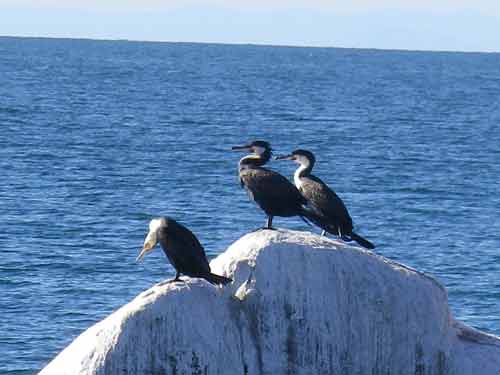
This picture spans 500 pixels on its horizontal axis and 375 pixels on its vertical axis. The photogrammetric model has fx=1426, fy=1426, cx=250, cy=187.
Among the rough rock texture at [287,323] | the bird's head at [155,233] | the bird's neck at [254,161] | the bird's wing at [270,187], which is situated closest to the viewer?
the rough rock texture at [287,323]

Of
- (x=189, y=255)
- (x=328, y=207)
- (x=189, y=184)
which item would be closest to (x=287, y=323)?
(x=189, y=255)

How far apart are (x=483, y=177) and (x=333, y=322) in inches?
1815

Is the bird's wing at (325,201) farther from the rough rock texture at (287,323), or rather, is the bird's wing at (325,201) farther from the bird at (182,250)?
the bird at (182,250)

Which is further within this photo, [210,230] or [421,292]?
[210,230]

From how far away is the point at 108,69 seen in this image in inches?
6949

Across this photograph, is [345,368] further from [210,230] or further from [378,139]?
[378,139]

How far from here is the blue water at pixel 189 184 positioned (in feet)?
116

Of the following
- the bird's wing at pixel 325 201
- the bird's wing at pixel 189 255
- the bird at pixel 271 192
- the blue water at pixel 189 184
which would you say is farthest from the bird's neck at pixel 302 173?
the blue water at pixel 189 184

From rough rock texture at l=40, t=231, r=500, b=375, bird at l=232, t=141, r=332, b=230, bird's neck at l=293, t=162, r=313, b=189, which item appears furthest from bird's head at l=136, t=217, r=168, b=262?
bird's neck at l=293, t=162, r=313, b=189

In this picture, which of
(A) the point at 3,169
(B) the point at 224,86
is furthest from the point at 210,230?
(B) the point at 224,86

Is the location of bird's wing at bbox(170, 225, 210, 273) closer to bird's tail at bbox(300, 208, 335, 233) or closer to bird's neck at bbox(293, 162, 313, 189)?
bird's tail at bbox(300, 208, 335, 233)

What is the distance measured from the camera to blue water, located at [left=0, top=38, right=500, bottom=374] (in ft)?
116

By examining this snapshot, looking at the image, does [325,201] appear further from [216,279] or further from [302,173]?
[216,279]

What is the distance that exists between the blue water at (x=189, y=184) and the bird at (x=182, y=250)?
12.0m
